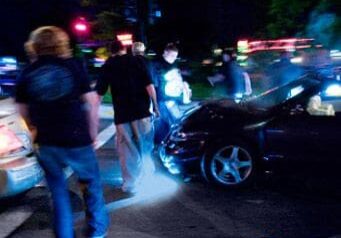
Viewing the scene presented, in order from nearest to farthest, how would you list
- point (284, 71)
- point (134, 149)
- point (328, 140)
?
point (328, 140)
point (134, 149)
point (284, 71)

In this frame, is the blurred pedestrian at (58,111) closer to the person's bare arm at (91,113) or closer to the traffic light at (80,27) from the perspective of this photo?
the person's bare arm at (91,113)

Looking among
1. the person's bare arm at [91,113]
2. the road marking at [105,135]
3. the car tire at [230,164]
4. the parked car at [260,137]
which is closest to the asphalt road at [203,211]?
the car tire at [230,164]

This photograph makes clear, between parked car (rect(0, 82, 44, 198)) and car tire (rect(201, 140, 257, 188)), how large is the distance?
195 cm

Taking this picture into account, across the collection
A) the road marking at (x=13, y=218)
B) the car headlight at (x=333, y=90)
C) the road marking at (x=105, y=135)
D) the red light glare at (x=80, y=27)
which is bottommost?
the road marking at (x=105, y=135)

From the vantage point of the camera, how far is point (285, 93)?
7.63 m

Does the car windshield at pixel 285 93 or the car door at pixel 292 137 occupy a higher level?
the car windshield at pixel 285 93

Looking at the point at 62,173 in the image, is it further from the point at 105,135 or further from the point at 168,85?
the point at 105,135

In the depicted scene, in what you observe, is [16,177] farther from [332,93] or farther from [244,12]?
[244,12]

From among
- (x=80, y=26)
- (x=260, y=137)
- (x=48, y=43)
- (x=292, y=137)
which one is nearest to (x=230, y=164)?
(x=260, y=137)

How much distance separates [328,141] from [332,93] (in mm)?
584

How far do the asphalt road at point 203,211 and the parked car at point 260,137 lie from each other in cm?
28

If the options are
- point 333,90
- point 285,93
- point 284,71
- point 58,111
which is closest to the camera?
point 58,111

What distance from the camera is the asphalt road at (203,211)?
230 inches

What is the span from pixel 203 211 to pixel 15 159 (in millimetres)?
1915
